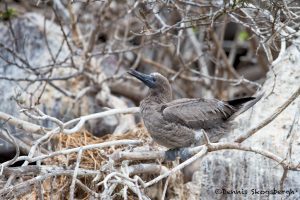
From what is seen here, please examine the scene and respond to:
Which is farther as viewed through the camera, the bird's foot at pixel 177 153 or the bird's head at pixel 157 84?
the bird's head at pixel 157 84

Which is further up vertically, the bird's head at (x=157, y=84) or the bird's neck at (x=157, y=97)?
the bird's head at (x=157, y=84)

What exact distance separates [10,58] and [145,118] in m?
3.36

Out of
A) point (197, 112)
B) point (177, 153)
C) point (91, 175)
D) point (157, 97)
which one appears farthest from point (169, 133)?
point (91, 175)

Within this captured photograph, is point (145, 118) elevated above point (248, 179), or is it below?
above

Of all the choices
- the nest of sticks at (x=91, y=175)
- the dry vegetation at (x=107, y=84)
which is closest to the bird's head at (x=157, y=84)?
the dry vegetation at (x=107, y=84)

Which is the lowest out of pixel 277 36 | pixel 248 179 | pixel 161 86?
pixel 248 179

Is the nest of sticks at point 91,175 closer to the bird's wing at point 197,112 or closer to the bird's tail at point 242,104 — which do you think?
the bird's wing at point 197,112

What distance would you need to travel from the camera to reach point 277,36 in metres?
6.21

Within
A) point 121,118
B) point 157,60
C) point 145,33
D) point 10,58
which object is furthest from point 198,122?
point 157,60

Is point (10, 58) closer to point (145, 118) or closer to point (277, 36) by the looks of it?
point (145, 118)

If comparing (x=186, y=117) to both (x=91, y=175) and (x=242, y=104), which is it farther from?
(x=91, y=175)

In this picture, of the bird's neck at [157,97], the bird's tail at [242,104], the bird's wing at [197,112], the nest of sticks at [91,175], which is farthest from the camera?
the bird's neck at [157,97]

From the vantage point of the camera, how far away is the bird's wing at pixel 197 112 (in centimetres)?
599

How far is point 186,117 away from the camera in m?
5.99
